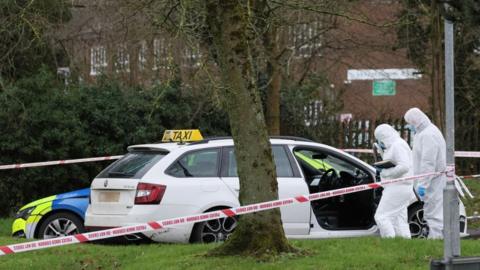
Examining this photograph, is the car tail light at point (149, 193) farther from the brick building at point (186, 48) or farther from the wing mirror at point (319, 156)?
the brick building at point (186, 48)

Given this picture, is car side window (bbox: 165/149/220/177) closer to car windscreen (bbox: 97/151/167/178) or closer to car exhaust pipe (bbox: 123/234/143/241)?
car windscreen (bbox: 97/151/167/178)

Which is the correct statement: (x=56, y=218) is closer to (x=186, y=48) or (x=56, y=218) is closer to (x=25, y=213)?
(x=25, y=213)

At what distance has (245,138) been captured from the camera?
7.54 meters

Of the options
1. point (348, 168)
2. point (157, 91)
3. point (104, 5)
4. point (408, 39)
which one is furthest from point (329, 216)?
point (408, 39)

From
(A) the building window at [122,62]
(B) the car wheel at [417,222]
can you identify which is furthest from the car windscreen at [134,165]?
(A) the building window at [122,62]

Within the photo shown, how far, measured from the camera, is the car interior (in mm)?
10156

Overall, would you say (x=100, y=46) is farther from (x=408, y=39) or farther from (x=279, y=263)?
(x=279, y=263)

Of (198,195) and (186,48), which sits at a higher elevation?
(186,48)

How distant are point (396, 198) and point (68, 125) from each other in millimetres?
8353

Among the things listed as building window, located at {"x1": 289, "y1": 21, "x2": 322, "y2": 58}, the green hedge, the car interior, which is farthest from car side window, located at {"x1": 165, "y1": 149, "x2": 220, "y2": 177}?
building window, located at {"x1": 289, "y1": 21, "x2": 322, "y2": 58}

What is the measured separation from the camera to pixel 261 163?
7555 millimetres

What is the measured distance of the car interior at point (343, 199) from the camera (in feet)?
33.3

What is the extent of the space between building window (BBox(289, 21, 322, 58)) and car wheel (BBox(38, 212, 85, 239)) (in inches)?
398

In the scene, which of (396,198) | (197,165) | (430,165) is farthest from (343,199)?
(197,165)
